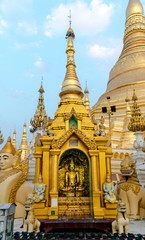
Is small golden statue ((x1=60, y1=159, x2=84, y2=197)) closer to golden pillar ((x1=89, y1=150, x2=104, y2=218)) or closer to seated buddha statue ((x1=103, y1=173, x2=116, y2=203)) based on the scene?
golden pillar ((x1=89, y1=150, x2=104, y2=218))

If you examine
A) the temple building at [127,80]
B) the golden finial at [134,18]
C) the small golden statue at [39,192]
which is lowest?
the small golden statue at [39,192]

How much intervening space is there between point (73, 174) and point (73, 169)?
0.21m

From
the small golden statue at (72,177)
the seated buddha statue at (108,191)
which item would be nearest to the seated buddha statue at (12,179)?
the small golden statue at (72,177)

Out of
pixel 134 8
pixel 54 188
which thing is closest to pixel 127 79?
pixel 134 8

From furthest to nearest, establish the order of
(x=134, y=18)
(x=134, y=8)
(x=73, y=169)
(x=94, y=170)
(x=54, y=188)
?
(x=134, y=8)
(x=134, y=18)
(x=73, y=169)
(x=94, y=170)
(x=54, y=188)

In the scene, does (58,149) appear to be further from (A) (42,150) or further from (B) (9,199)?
(B) (9,199)

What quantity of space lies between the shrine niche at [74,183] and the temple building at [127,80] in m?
9.27

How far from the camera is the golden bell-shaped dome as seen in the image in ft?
98.5

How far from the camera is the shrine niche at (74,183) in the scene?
7.10 metres

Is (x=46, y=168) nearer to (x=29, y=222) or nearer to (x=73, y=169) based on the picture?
(x=73, y=169)

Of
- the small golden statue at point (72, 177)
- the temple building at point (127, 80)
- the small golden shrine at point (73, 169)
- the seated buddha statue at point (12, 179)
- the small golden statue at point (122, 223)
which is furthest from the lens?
the temple building at point (127, 80)

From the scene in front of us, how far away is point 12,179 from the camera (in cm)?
762

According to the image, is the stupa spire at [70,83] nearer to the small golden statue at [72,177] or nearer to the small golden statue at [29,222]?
the small golden statue at [72,177]

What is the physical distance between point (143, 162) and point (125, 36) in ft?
80.9
